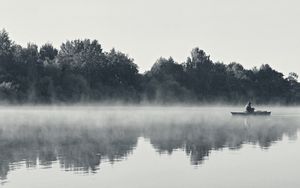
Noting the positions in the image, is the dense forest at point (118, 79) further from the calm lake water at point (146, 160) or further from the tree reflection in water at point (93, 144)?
the calm lake water at point (146, 160)

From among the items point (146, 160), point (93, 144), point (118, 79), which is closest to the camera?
point (146, 160)

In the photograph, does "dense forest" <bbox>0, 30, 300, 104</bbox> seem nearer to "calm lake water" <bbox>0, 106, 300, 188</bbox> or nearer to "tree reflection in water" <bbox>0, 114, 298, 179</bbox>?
"tree reflection in water" <bbox>0, 114, 298, 179</bbox>

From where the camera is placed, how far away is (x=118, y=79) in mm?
140500

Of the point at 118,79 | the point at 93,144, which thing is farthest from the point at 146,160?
the point at 118,79

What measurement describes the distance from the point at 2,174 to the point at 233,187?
33.9 ft

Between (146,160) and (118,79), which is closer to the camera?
(146,160)

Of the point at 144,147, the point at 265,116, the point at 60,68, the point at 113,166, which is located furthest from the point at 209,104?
the point at 113,166

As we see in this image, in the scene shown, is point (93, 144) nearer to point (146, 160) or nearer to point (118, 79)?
point (146, 160)

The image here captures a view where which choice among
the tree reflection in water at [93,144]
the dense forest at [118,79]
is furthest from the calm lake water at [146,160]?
the dense forest at [118,79]

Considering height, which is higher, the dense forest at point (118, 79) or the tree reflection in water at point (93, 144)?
the dense forest at point (118, 79)

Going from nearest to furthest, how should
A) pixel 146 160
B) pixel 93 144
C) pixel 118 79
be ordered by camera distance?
pixel 146 160 → pixel 93 144 → pixel 118 79

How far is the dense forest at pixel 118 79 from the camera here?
116188 mm

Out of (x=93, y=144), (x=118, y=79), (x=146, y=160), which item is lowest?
(x=146, y=160)

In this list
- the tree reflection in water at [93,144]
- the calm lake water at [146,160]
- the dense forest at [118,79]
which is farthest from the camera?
the dense forest at [118,79]
